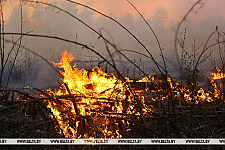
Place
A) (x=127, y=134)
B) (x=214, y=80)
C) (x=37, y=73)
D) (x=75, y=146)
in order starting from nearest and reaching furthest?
1. (x=75, y=146)
2. (x=127, y=134)
3. (x=214, y=80)
4. (x=37, y=73)

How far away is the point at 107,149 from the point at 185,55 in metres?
2.48

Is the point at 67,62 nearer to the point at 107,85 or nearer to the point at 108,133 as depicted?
the point at 107,85

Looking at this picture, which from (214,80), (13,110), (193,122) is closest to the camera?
(193,122)

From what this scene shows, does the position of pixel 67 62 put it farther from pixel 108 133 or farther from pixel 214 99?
pixel 214 99

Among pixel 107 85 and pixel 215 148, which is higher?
pixel 107 85

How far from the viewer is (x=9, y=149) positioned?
2.28 m

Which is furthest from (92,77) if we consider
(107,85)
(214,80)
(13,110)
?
(214,80)

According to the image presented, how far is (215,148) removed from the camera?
2.21m

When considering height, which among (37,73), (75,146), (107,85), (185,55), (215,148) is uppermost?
(37,73)

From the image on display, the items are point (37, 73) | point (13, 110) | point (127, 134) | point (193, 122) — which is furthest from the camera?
point (37, 73)

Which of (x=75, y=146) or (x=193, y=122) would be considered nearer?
(x=75, y=146)

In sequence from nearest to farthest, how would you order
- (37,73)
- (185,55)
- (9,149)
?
(9,149) < (185,55) < (37,73)

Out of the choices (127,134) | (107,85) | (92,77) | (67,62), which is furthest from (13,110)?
(127,134)

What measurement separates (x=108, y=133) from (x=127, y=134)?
1.01 feet
